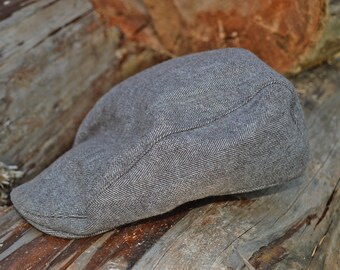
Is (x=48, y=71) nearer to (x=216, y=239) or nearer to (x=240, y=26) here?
(x=240, y=26)

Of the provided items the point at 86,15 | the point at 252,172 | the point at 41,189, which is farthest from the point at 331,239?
the point at 86,15

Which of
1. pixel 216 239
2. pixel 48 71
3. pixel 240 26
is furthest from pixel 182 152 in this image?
pixel 240 26

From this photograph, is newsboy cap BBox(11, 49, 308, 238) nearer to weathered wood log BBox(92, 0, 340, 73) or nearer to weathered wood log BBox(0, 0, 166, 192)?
weathered wood log BBox(0, 0, 166, 192)

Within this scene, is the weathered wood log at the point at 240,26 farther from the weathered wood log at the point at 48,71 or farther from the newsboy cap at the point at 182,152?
the newsboy cap at the point at 182,152

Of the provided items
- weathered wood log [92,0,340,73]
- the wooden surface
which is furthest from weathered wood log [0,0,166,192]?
the wooden surface

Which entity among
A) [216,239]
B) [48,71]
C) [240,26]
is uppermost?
[48,71]

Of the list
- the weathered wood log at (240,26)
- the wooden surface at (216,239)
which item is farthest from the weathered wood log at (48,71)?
the wooden surface at (216,239)

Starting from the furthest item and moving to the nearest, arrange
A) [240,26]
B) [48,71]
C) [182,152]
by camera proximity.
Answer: [240,26], [48,71], [182,152]
